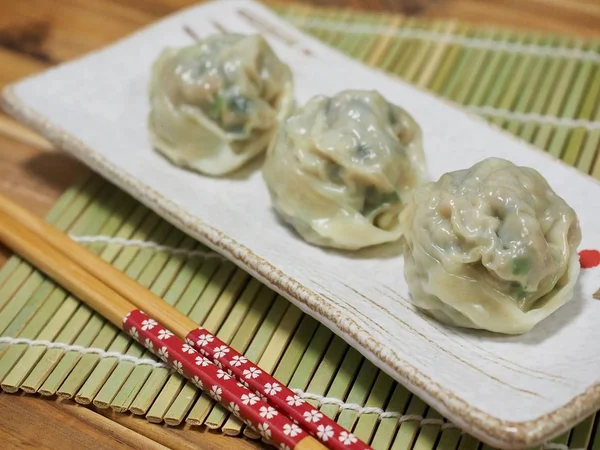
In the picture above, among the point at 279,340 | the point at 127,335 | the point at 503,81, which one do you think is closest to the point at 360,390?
the point at 279,340

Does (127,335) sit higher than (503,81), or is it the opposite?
(503,81)

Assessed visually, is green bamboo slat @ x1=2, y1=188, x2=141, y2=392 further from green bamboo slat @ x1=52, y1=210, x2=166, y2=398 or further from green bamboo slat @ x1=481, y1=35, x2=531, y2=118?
green bamboo slat @ x1=481, y1=35, x2=531, y2=118

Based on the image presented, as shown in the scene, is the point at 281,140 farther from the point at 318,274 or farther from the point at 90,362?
the point at 90,362

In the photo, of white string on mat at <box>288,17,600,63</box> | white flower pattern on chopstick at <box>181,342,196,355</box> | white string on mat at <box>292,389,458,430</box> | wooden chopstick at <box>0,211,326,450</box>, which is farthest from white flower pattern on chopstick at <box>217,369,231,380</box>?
white string on mat at <box>288,17,600,63</box>

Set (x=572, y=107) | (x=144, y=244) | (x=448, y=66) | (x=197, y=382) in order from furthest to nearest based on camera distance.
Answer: (x=448, y=66), (x=572, y=107), (x=144, y=244), (x=197, y=382)

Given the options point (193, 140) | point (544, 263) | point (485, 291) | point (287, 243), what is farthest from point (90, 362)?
point (544, 263)

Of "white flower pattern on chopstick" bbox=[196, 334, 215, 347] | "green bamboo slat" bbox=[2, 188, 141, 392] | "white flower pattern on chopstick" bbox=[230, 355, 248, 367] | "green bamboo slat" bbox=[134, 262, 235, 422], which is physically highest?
"white flower pattern on chopstick" bbox=[230, 355, 248, 367]

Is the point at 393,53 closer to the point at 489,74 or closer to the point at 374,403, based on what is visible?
the point at 489,74
